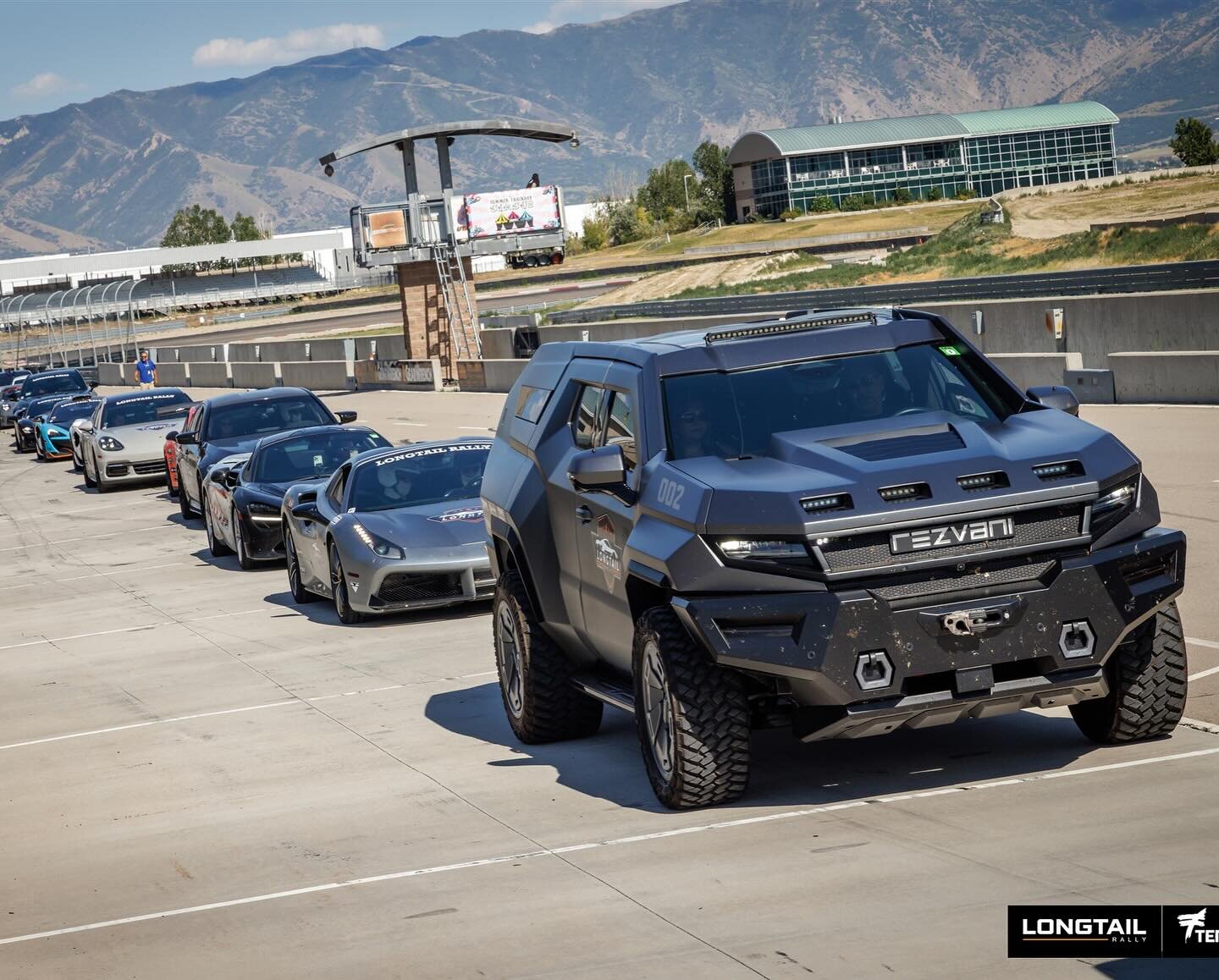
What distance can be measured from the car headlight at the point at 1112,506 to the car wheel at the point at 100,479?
28177 millimetres

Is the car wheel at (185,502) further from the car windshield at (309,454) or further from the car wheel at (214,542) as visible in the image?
the car windshield at (309,454)

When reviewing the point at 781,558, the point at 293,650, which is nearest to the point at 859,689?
the point at 781,558

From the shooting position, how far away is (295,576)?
55.9ft

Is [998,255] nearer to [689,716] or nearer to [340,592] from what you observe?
[340,592]

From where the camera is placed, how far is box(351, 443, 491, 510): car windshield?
15.5m

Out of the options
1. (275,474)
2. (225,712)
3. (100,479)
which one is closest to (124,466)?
(100,479)

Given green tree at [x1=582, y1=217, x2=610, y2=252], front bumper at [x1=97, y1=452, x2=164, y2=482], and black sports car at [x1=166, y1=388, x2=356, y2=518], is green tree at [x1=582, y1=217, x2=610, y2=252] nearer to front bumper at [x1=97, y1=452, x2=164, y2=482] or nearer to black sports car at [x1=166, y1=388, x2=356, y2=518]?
front bumper at [x1=97, y1=452, x2=164, y2=482]

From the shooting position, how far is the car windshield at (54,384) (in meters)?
51.7

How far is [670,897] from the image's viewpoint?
20.7 feet

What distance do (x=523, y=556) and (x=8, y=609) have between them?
12.1 meters

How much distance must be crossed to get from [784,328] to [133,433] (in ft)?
86.8

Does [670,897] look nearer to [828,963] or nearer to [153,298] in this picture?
[828,963]

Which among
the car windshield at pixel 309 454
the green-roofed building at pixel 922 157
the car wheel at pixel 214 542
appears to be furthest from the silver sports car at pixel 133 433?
the green-roofed building at pixel 922 157

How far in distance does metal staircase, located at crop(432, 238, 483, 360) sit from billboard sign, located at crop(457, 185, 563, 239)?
4.43 ft
